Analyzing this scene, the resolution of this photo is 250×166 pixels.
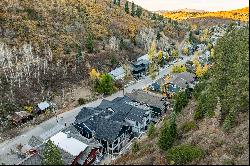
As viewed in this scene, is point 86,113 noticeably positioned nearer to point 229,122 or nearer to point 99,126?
point 99,126

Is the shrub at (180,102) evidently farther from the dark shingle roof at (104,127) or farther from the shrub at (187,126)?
the shrub at (187,126)

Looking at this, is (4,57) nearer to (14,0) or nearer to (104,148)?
(14,0)

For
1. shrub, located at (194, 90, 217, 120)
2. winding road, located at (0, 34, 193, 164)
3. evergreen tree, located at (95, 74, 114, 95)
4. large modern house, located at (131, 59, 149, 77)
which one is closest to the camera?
shrub, located at (194, 90, 217, 120)

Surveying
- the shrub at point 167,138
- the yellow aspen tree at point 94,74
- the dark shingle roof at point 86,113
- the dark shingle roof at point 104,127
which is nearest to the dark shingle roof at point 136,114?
the dark shingle roof at point 104,127

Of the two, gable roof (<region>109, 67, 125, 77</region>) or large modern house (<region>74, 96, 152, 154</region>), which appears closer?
large modern house (<region>74, 96, 152, 154</region>)

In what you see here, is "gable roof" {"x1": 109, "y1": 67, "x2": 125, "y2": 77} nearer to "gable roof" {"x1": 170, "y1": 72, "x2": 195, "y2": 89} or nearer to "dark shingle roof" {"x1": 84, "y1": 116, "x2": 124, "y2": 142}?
"gable roof" {"x1": 170, "y1": 72, "x2": 195, "y2": 89}

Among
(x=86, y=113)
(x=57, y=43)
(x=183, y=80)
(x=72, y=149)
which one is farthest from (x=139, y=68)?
(x=72, y=149)

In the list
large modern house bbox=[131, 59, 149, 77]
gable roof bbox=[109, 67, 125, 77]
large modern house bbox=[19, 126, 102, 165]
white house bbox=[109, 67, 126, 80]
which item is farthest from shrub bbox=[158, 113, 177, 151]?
large modern house bbox=[131, 59, 149, 77]
